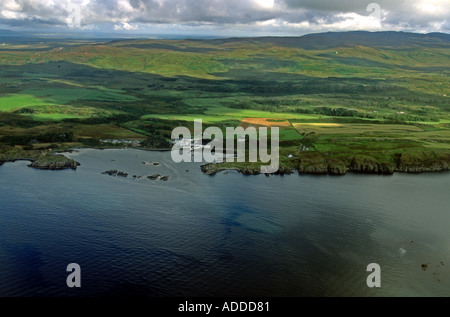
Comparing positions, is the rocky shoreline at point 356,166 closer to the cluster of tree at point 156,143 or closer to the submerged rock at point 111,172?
the submerged rock at point 111,172

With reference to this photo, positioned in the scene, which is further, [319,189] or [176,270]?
[319,189]

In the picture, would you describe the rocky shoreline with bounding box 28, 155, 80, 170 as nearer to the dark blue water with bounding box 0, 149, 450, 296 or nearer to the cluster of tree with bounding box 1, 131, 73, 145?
the dark blue water with bounding box 0, 149, 450, 296

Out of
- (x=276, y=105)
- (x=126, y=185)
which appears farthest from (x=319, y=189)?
(x=276, y=105)
